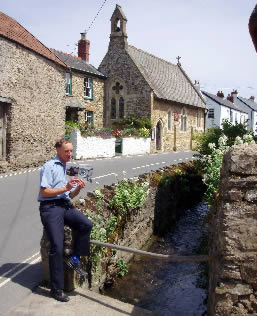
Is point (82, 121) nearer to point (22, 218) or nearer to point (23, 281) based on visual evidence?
point (22, 218)

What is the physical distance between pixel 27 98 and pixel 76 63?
1304 centimetres

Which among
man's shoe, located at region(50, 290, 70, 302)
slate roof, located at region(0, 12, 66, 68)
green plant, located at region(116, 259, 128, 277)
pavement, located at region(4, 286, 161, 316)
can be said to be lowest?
green plant, located at region(116, 259, 128, 277)

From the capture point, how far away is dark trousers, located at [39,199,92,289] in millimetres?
4215

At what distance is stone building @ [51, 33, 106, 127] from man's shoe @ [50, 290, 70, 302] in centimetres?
2266

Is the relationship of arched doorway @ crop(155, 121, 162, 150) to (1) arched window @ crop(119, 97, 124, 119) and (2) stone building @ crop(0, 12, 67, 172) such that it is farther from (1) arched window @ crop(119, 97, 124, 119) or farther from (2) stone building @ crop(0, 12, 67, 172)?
(2) stone building @ crop(0, 12, 67, 172)

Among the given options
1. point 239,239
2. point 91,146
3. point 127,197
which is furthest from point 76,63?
point 239,239

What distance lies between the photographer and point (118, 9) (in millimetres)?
31828

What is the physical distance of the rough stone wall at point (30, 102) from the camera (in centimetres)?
1588

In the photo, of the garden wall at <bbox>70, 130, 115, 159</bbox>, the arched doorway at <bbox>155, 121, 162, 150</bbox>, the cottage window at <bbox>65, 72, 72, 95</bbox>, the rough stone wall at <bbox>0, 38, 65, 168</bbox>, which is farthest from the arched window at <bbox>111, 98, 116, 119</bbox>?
the rough stone wall at <bbox>0, 38, 65, 168</bbox>

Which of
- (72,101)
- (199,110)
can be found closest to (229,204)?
(72,101)

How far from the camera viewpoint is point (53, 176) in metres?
4.35

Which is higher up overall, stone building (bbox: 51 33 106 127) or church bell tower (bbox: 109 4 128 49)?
church bell tower (bbox: 109 4 128 49)

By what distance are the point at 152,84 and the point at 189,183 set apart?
21079 millimetres

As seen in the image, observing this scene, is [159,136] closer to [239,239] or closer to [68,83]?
[68,83]
